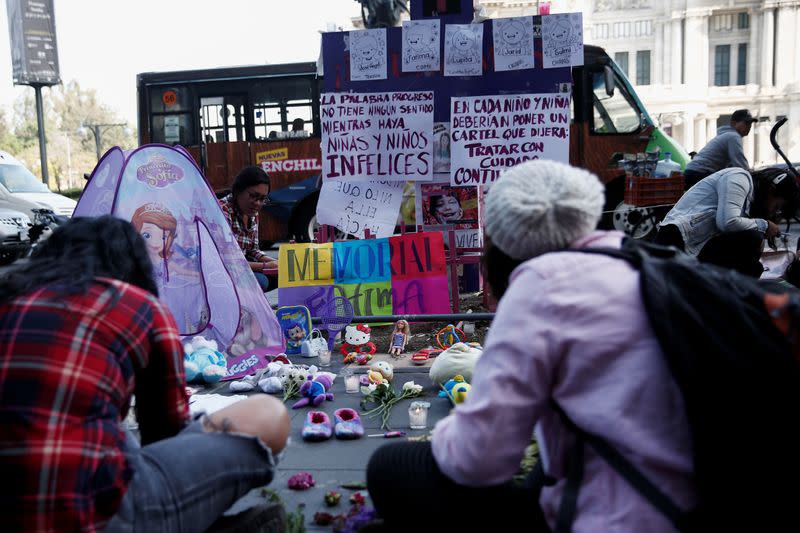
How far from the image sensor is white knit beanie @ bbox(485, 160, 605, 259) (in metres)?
1.51

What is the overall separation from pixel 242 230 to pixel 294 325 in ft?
2.64

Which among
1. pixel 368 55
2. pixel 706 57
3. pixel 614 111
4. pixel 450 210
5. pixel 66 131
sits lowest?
pixel 450 210

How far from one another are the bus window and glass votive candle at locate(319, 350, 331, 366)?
691 cm

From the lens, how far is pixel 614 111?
10180 millimetres

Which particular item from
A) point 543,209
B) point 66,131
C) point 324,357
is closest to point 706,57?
point 324,357

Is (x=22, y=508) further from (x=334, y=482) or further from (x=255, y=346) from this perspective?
(x=255, y=346)

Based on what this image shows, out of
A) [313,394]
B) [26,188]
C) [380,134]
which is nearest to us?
[313,394]

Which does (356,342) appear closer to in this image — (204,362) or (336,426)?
(204,362)

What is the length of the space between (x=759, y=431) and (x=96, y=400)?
54.0 inches

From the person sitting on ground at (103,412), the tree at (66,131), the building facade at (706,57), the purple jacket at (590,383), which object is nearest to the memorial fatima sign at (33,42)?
the person sitting on ground at (103,412)

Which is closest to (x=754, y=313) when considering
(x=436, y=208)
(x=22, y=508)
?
(x=22, y=508)

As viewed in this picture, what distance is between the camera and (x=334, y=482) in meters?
2.81

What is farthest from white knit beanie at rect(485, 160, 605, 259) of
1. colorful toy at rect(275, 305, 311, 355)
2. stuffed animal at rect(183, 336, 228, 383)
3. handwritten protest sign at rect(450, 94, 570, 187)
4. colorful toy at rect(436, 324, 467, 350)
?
handwritten protest sign at rect(450, 94, 570, 187)

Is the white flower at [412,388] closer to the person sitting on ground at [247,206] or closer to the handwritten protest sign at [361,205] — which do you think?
the person sitting on ground at [247,206]
